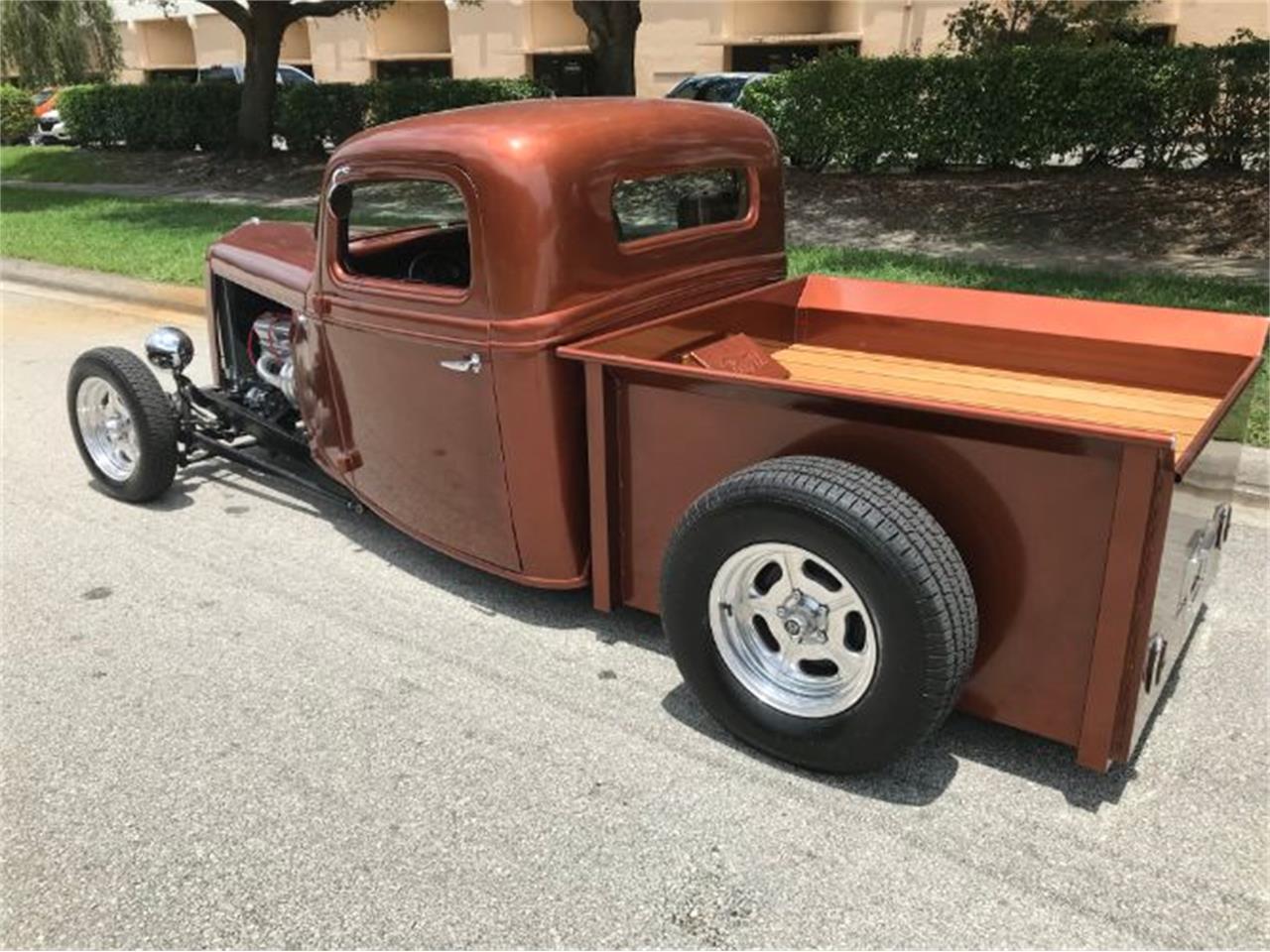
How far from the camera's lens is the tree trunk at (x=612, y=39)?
14484 millimetres

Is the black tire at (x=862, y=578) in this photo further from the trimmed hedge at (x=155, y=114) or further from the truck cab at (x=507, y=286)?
the trimmed hedge at (x=155, y=114)

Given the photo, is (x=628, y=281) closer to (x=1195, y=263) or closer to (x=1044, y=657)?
(x=1044, y=657)

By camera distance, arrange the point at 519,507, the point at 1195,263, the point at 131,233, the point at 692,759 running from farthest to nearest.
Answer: the point at 131,233, the point at 1195,263, the point at 519,507, the point at 692,759

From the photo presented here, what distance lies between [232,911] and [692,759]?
4.05ft

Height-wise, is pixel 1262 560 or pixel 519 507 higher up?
pixel 519 507

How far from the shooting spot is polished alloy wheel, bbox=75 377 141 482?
17.3 feet

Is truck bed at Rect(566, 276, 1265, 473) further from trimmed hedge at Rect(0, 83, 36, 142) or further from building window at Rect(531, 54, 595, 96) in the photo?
trimmed hedge at Rect(0, 83, 36, 142)

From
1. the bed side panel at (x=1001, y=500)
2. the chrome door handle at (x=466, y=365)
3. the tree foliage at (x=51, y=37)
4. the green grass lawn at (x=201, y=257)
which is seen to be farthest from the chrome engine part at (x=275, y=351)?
the tree foliage at (x=51, y=37)

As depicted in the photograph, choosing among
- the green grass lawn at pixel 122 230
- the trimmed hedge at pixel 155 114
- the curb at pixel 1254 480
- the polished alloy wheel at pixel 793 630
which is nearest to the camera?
the polished alloy wheel at pixel 793 630

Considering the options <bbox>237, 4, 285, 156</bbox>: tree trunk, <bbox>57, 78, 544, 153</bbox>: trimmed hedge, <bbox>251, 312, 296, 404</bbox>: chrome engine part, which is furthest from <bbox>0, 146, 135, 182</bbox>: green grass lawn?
<bbox>251, 312, 296, 404</bbox>: chrome engine part

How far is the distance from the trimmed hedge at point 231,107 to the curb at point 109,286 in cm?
838

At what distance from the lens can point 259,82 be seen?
63.3ft

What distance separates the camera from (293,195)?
1633 cm

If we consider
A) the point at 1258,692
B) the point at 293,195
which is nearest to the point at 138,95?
the point at 293,195
